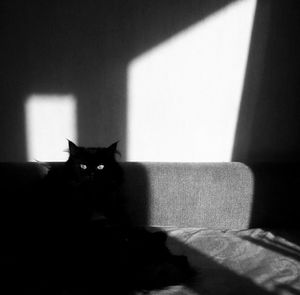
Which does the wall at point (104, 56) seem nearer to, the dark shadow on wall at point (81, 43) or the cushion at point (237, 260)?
the dark shadow on wall at point (81, 43)

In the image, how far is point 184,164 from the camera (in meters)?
1.47

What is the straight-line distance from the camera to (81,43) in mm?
1451

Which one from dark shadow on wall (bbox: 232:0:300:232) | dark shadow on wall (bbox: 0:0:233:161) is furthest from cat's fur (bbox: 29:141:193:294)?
dark shadow on wall (bbox: 232:0:300:232)

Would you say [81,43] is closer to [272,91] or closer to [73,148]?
[73,148]

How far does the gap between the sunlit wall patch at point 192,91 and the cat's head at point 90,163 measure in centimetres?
34

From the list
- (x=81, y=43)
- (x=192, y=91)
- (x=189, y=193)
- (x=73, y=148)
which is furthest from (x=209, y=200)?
(x=81, y=43)

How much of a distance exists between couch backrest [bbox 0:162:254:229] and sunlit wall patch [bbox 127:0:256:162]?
158 millimetres

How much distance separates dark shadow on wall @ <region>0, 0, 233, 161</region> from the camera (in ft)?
4.65

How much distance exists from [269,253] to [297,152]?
24.9 inches

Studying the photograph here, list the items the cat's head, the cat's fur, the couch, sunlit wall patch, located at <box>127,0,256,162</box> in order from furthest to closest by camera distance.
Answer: sunlit wall patch, located at <box>127,0,256,162</box> < the couch < the cat's head < the cat's fur

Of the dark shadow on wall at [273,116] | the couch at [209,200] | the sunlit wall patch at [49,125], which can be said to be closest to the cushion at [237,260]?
the couch at [209,200]

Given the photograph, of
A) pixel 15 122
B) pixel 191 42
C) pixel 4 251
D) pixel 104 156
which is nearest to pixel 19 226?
pixel 4 251

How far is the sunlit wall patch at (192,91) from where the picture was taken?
147 cm

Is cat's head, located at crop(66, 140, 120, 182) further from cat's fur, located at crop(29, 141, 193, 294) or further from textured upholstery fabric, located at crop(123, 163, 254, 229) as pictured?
textured upholstery fabric, located at crop(123, 163, 254, 229)
